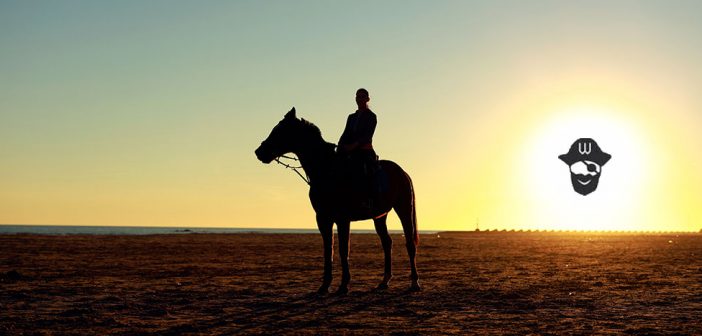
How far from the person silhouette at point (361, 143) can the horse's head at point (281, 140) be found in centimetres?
88

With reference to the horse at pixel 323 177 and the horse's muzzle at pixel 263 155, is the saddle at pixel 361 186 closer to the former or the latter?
the horse at pixel 323 177

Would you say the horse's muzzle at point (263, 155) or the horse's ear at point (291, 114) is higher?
the horse's ear at point (291, 114)

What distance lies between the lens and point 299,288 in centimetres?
1459

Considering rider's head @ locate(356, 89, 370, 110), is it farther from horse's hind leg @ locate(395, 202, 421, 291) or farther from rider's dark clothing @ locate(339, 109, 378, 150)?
horse's hind leg @ locate(395, 202, 421, 291)

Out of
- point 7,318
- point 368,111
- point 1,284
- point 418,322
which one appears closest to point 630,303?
point 418,322

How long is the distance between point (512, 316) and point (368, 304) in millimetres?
2450

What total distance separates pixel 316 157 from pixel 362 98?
1456mm

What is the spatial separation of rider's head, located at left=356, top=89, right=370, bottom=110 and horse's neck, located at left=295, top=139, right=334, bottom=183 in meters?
1.00

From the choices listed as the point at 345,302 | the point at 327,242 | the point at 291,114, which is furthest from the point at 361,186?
the point at 345,302

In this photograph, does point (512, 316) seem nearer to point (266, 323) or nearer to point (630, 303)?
point (630, 303)

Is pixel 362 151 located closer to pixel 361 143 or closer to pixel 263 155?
pixel 361 143

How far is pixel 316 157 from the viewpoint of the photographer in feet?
44.4

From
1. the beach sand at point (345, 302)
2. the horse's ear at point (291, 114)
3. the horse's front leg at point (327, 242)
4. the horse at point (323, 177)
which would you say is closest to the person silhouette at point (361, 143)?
the horse at point (323, 177)

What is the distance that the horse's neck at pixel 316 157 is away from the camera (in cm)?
1347
